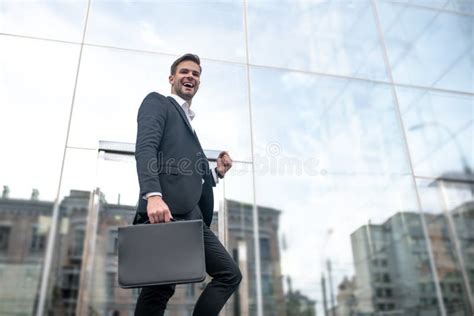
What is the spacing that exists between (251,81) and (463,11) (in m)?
3.12

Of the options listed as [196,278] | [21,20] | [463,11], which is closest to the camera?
[196,278]

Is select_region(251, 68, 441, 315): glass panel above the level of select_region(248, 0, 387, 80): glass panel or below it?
below

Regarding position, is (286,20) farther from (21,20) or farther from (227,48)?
(21,20)

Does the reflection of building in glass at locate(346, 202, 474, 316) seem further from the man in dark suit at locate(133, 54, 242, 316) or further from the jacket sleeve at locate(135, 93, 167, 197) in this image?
the jacket sleeve at locate(135, 93, 167, 197)

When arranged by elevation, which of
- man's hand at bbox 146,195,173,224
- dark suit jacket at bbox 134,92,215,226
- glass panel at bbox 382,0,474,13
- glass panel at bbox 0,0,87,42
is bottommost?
man's hand at bbox 146,195,173,224

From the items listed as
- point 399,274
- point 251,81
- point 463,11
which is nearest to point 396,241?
point 399,274

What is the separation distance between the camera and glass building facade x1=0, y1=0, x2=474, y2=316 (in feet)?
10.1

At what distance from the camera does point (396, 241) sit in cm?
384

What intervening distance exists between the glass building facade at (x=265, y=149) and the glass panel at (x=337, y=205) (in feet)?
0.05

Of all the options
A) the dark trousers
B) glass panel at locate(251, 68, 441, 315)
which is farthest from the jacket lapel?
glass panel at locate(251, 68, 441, 315)

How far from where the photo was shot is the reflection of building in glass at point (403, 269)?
11.9ft

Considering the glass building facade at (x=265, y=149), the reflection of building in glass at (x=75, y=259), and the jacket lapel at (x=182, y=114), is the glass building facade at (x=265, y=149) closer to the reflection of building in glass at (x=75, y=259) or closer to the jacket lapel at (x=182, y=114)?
the reflection of building in glass at (x=75, y=259)

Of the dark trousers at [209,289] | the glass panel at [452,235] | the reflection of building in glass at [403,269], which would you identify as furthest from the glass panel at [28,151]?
the glass panel at [452,235]

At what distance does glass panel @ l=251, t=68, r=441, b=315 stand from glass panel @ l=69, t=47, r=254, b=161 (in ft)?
0.65
